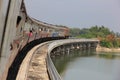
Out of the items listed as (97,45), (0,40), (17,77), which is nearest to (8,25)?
(0,40)

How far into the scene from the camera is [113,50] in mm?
118125

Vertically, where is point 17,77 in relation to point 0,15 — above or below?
below

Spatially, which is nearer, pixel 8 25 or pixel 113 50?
pixel 8 25

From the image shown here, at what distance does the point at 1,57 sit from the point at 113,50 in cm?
11636

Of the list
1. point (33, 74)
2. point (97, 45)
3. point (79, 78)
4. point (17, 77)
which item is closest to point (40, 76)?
point (33, 74)

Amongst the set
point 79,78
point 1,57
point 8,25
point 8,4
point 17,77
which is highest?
point 8,4

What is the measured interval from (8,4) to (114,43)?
124 meters

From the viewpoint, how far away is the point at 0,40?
3.94 metres

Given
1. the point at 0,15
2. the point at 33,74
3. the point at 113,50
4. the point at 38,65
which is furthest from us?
the point at 113,50

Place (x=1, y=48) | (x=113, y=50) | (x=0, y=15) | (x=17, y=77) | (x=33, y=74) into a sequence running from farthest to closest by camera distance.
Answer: (x=113, y=50), (x=33, y=74), (x=17, y=77), (x=1, y=48), (x=0, y=15)

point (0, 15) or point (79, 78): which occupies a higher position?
point (0, 15)

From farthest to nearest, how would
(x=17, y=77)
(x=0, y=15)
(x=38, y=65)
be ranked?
(x=38, y=65) < (x=17, y=77) < (x=0, y=15)

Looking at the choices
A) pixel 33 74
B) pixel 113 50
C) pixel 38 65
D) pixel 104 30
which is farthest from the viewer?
pixel 104 30

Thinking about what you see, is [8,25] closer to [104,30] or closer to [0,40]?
[0,40]
